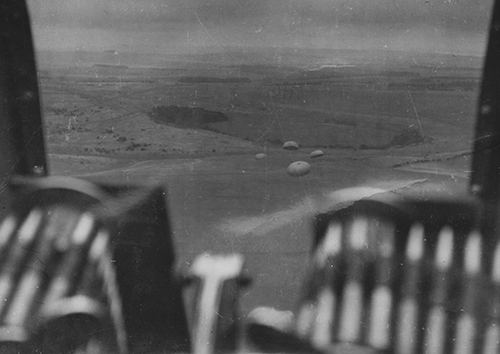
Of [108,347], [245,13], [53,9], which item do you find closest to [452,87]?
[245,13]

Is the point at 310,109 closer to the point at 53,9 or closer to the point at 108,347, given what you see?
the point at 53,9

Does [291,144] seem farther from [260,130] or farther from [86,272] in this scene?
[86,272]

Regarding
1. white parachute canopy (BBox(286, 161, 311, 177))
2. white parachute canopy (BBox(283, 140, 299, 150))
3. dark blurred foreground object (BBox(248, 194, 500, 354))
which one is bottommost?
dark blurred foreground object (BBox(248, 194, 500, 354))

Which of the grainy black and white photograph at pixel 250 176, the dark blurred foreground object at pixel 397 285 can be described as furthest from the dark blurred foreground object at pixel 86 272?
the dark blurred foreground object at pixel 397 285

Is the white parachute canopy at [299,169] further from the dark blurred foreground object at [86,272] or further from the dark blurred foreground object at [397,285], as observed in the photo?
the dark blurred foreground object at [86,272]

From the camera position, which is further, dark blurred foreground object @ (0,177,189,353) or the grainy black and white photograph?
dark blurred foreground object @ (0,177,189,353)

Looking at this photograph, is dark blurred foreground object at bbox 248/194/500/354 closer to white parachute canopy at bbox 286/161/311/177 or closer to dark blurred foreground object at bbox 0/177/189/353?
white parachute canopy at bbox 286/161/311/177

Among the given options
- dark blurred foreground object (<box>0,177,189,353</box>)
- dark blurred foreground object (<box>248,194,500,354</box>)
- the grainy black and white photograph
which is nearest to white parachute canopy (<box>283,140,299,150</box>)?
the grainy black and white photograph
